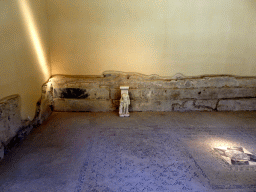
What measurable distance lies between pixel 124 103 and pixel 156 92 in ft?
3.07

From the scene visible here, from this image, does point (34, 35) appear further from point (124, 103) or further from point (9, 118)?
point (124, 103)

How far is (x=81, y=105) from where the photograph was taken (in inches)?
205

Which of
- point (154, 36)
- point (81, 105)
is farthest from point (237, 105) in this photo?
point (81, 105)

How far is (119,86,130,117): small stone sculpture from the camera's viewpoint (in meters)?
4.84

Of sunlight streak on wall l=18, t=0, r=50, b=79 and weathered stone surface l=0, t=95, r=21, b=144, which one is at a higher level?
sunlight streak on wall l=18, t=0, r=50, b=79

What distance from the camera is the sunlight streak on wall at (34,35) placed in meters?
3.85

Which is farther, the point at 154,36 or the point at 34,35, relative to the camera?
the point at 154,36

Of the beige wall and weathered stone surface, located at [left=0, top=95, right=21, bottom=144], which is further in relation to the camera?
Result: the beige wall

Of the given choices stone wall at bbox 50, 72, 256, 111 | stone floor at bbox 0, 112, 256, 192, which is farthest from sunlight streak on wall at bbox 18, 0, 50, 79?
stone floor at bbox 0, 112, 256, 192

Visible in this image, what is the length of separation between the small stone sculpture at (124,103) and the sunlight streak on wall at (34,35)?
6.18 ft

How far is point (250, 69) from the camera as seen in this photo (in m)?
5.33

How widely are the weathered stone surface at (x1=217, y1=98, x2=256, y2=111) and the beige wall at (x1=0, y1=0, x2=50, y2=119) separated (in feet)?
15.0

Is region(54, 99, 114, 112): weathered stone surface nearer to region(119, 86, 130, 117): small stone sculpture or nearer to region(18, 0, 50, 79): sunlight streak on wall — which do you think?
region(119, 86, 130, 117): small stone sculpture

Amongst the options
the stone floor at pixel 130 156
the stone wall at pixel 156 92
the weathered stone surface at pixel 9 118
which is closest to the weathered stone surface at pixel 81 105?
the stone wall at pixel 156 92
